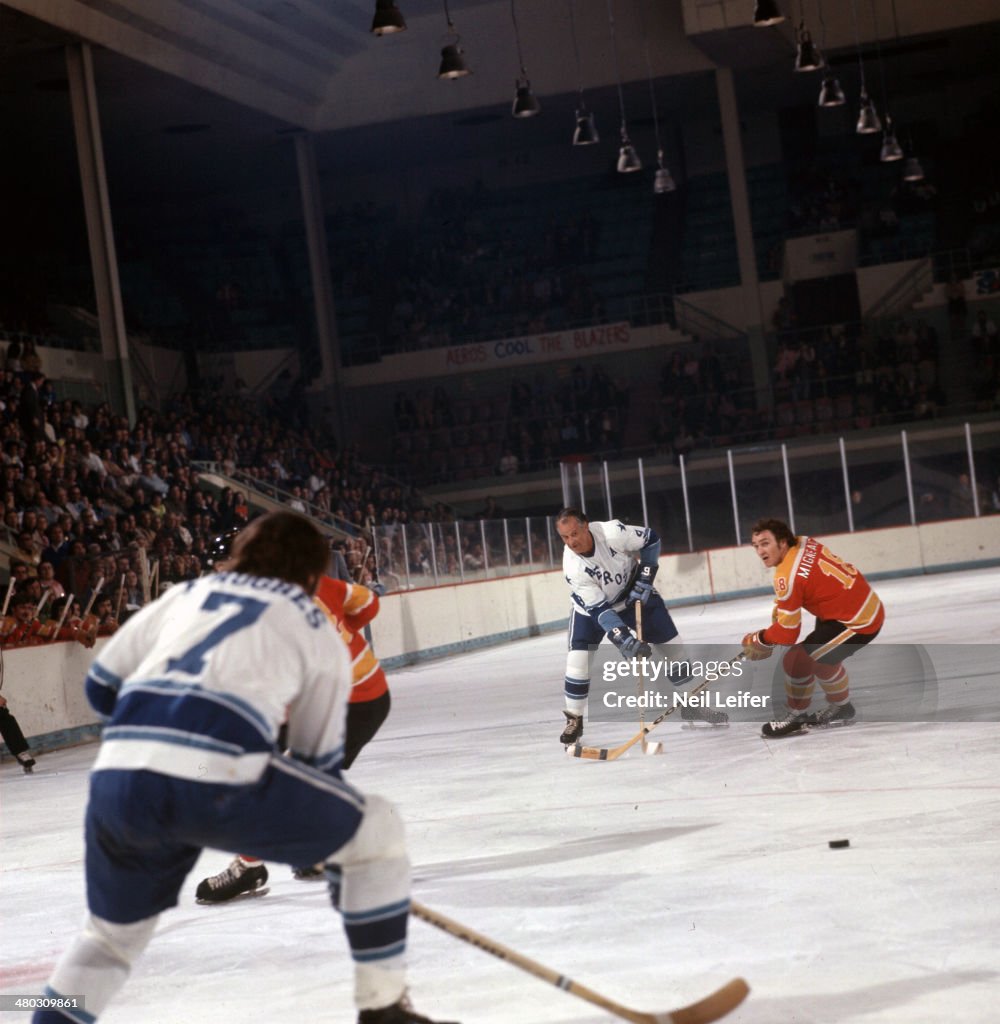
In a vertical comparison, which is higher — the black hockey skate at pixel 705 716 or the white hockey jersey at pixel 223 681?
the white hockey jersey at pixel 223 681

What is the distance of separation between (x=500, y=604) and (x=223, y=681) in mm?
16215

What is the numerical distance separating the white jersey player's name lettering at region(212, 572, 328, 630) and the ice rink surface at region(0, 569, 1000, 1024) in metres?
1.15

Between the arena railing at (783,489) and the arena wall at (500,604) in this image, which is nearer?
the arena wall at (500,604)

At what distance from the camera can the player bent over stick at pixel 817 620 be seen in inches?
293

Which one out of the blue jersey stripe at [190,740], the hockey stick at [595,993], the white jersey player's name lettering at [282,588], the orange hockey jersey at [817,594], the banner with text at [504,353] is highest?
the banner with text at [504,353]

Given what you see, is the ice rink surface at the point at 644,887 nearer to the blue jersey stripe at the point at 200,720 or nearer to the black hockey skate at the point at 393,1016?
the black hockey skate at the point at 393,1016

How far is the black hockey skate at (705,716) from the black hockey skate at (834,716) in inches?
27.1

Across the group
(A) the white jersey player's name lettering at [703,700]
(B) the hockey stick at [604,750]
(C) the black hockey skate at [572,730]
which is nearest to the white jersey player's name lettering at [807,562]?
(B) the hockey stick at [604,750]

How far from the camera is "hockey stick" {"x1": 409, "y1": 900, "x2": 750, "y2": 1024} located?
296cm

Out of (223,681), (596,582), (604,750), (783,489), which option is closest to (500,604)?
(783,489)

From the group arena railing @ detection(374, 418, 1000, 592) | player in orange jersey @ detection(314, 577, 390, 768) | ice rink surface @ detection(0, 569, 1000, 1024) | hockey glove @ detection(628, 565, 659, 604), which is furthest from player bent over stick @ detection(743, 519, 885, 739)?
arena railing @ detection(374, 418, 1000, 592)

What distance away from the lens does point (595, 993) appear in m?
2.99

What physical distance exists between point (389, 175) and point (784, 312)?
9.46 meters

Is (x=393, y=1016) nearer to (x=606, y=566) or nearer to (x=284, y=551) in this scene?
(x=284, y=551)
